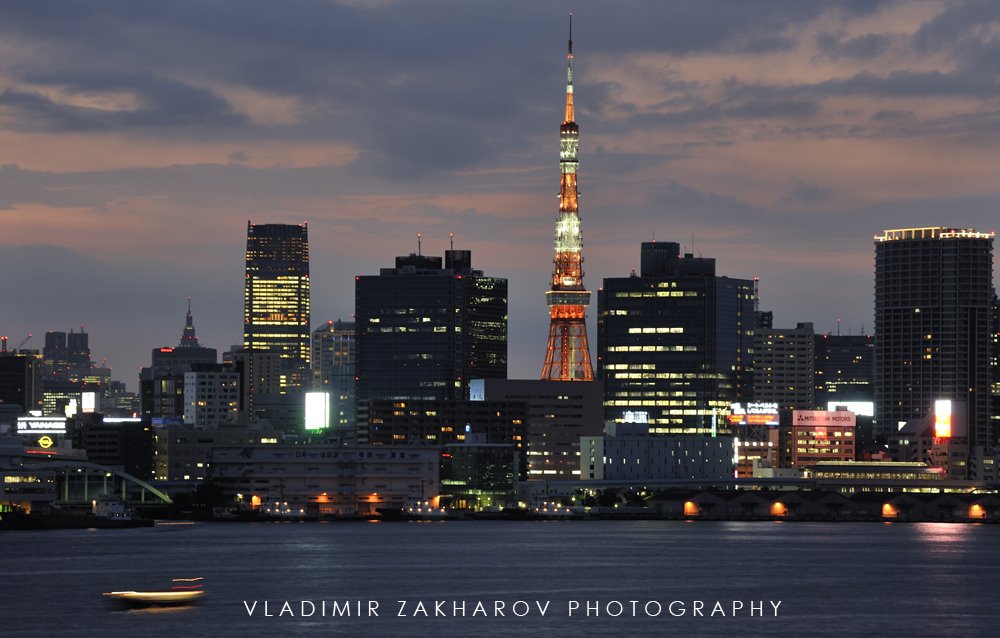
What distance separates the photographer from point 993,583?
467 ft

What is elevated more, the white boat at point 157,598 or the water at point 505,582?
the white boat at point 157,598

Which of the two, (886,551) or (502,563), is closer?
(502,563)

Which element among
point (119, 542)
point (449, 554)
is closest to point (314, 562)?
point (449, 554)

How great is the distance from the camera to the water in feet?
356

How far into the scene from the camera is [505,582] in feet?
445

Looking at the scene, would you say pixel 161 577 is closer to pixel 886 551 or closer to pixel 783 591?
pixel 783 591

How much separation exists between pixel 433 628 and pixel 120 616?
17997 mm

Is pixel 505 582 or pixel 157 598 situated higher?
pixel 157 598

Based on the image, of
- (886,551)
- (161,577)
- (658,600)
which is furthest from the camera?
(886,551)

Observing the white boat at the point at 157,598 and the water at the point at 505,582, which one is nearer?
the water at the point at 505,582

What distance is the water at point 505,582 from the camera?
108500 mm

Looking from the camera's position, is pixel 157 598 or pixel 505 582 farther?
pixel 505 582

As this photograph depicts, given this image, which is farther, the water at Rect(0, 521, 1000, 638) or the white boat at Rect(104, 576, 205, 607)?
the white boat at Rect(104, 576, 205, 607)

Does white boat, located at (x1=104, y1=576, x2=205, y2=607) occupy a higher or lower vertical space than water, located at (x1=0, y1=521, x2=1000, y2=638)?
higher
